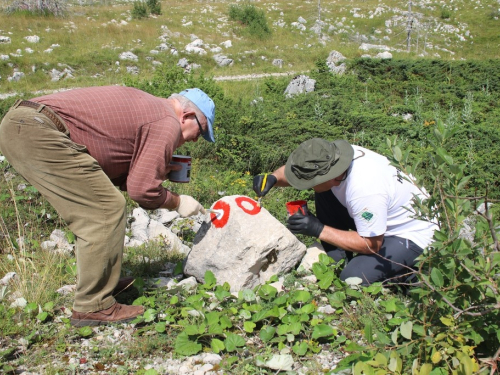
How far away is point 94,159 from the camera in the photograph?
307 cm

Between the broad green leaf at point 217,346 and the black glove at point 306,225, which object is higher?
the black glove at point 306,225

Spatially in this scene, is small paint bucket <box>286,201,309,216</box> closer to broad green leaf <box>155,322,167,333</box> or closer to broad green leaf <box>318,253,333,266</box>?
broad green leaf <box>318,253,333,266</box>

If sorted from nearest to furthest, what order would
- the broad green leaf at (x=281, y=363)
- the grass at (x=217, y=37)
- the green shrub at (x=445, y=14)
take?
the broad green leaf at (x=281, y=363)
the grass at (x=217, y=37)
the green shrub at (x=445, y=14)

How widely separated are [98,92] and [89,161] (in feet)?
1.64

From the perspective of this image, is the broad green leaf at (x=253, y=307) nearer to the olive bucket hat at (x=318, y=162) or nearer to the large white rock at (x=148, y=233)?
the olive bucket hat at (x=318, y=162)

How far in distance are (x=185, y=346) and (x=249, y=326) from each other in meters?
0.46

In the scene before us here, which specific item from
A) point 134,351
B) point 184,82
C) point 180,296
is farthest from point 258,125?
point 134,351

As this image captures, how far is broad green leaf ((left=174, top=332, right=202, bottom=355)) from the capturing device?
9.67ft

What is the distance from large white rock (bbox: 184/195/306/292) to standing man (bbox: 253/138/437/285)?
0.27 m

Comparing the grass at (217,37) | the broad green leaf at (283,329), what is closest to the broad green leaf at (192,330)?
the broad green leaf at (283,329)

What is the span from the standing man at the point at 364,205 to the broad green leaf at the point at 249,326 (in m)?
0.89

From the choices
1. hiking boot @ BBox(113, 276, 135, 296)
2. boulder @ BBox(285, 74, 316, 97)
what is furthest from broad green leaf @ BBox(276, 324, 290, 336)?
boulder @ BBox(285, 74, 316, 97)

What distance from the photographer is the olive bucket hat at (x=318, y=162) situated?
3496 millimetres

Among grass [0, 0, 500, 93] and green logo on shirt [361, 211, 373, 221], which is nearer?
green logo on shirt [361, 211, 373, 221]
